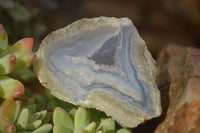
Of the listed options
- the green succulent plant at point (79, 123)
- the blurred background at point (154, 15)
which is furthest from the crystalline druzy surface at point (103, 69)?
the blurred background at point (154, 15)

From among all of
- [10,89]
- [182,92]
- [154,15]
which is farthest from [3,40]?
[154,15]

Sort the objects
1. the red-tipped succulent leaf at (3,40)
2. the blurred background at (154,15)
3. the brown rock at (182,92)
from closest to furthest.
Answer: the brown rock at (182,92) → the red-tipped succulent leaf at (3,40) → the blurred background at (154,15)

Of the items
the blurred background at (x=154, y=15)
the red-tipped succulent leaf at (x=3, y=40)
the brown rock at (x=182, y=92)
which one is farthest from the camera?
the blurred background at (x=154, y=15)

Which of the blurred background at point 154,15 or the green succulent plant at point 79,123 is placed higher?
the green succulent plant at point 79,123

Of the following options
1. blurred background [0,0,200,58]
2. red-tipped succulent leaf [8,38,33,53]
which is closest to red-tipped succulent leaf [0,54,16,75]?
red-tipped succulent leaf [8,38,33,53]

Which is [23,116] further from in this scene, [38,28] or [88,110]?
[38,28]

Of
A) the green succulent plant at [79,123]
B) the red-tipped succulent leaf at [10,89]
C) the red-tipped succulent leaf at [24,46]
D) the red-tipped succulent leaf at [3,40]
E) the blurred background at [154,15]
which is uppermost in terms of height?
the red-tipped succulent leaf at [3,40]

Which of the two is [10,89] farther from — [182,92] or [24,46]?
[182,92]

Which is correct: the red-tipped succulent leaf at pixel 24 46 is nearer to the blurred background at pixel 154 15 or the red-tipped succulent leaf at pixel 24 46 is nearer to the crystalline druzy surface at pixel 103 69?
the crystalline druzy surface at pixel 103 69
